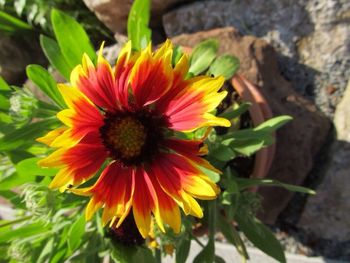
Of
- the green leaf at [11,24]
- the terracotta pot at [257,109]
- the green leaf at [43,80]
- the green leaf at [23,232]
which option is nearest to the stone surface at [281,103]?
the terracotta pot at [257,109]

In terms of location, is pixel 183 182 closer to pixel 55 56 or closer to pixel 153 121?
pixel 153 121

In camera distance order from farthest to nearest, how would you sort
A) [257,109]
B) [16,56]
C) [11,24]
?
[16,56] < [11,24] < [257,109]

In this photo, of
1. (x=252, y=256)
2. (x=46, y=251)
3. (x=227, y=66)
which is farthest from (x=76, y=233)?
(x=252, y=256)

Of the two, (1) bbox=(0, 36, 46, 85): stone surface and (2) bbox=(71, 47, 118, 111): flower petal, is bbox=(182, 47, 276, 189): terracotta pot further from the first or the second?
(1) bbox=(0, 36, 46, 85): stone surface

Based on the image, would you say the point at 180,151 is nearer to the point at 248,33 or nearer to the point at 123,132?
the point at 123,132

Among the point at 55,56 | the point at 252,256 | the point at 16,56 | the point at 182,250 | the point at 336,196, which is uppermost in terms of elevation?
the point at 16,56

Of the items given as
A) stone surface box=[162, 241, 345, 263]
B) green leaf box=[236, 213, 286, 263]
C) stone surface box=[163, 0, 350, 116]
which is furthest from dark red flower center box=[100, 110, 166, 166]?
stone surface box=[162, 241, 345, 263]
